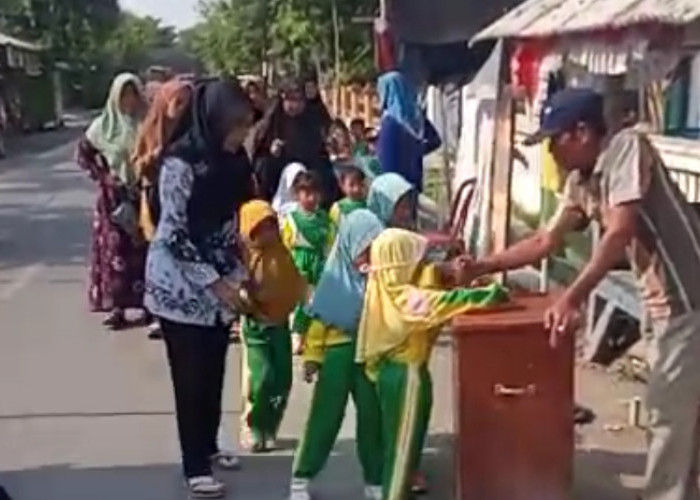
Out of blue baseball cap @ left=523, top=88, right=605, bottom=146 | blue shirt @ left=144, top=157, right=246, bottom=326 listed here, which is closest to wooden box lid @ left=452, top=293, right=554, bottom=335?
blue baseball cap @ left=523, top=88, right=605, bottom=146

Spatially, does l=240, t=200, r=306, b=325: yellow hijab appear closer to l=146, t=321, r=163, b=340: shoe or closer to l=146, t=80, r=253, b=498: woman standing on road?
l=146, t=80, r=253, b=498: woman standing on road

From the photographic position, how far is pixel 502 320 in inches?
230

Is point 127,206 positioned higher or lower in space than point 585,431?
higher

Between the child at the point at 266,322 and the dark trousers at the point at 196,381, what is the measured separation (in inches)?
17.4

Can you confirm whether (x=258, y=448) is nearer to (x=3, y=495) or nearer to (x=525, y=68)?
(x=3, y=495)

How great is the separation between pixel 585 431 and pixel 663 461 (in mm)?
2382

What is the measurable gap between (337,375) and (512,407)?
2.97 ft

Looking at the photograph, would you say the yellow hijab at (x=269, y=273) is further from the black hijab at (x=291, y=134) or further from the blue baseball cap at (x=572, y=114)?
the black hijab at (x=291, y=134)

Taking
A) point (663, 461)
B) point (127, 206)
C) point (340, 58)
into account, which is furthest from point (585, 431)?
point (340, 58)

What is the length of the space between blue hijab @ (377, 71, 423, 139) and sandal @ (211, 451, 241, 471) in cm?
418

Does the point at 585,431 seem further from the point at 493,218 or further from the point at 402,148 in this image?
the point at 402,148

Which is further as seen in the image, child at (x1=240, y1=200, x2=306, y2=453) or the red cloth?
the red cloth

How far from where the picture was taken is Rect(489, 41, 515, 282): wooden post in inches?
387

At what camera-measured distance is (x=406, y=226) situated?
6.41 meters
